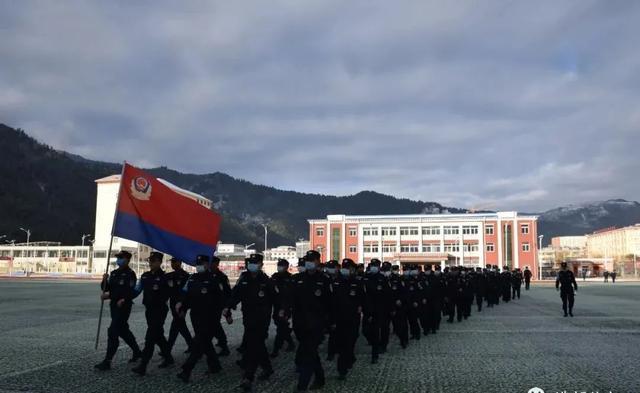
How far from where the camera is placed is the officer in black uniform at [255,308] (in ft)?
27.6

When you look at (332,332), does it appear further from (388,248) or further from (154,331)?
(388,248)

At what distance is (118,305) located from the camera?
371 inches

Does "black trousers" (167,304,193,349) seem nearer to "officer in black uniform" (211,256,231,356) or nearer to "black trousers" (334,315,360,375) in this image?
"officer in black uniform" (211,256,231,356)

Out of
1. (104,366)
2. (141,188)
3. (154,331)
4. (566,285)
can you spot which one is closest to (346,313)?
(154,331)

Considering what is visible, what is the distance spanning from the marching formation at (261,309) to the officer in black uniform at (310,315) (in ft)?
0.05

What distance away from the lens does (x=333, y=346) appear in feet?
35.0

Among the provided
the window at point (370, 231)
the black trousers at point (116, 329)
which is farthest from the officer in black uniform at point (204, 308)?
the window at point (370, 231)

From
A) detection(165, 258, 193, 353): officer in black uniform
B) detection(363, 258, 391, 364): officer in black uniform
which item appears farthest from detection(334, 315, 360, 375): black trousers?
detection(165, 258, 193, 353): officer in black uniform

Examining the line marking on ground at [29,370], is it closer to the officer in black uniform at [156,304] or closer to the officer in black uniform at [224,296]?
the officer in black uniform at [156,304]

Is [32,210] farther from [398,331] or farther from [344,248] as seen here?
[398,331]

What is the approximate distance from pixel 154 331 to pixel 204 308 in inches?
42.9

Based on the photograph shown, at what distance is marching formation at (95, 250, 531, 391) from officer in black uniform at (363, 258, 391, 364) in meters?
0.02

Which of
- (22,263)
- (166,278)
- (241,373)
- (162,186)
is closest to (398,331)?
(241,373)

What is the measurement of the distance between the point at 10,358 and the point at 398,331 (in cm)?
796
